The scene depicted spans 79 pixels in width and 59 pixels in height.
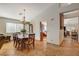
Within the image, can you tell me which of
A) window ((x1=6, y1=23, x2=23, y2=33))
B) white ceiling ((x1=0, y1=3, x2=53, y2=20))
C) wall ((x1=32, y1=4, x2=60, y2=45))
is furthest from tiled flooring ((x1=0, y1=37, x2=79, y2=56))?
white ceiling ((x1=0, y1=3, x2=53, y2=20))

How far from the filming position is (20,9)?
275 centimetres

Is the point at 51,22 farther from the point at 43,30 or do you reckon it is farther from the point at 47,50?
the point at 47,50

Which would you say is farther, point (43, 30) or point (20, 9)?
point (43, 30)

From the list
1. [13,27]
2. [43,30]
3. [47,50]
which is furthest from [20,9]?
[47,50]

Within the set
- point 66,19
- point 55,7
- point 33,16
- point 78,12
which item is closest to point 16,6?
point 33,16

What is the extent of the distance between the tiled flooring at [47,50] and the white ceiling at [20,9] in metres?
0.65

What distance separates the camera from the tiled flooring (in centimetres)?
271

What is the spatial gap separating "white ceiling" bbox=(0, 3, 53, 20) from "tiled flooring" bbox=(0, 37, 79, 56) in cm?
65

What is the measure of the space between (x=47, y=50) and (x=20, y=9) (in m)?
1.10

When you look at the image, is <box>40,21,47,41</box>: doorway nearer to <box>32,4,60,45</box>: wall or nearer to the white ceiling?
<box>32,4,60,45</box>: wall

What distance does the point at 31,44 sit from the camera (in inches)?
111

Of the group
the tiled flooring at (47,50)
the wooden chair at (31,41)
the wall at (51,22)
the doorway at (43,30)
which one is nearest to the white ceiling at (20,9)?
the wall at (51,22)

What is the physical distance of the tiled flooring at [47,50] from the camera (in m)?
2.71

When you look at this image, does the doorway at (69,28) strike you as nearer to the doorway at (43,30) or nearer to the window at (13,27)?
the doorway at (43,30)
